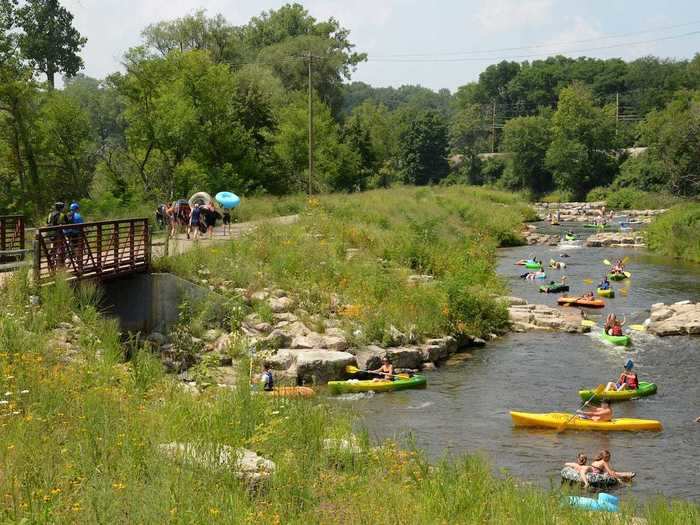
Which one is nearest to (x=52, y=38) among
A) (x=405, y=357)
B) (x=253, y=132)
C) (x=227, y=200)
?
(x=253, y=132)

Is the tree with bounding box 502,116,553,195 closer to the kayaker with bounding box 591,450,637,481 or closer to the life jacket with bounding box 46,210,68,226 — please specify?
the life jacket with bounding box 46,210,68,226

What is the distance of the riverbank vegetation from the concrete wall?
10446 millimetres

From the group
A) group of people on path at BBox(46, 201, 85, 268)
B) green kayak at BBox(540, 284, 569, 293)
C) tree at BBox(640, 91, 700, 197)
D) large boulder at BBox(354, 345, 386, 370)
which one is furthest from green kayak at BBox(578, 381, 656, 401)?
tree at BBox(640, 91, 700, 197)

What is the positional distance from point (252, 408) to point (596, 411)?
26.8 ft

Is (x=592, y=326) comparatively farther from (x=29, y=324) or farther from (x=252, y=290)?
(x=29, y=324)

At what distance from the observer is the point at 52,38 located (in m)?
59.9

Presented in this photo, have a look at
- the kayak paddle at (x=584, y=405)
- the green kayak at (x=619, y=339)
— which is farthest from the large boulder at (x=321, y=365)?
the green kayak at (x=619, y=339)

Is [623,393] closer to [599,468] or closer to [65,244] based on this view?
[599,468]

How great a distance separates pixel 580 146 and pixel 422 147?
1872 centimetres

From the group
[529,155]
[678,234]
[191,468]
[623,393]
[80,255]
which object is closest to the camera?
[191,468]

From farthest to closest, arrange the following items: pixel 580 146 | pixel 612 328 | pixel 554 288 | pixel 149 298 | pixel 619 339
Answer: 1. pixel 580 146
2. pixel 554 288
3. pixel 612 328
4. pixel 619 339
5. pixel 149 298

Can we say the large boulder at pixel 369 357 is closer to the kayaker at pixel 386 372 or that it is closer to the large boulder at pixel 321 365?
the kayaker at pixel 386 372

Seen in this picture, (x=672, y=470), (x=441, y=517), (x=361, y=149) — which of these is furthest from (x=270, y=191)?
(x=441, y=517)

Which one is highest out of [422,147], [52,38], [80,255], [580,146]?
[52,38]
